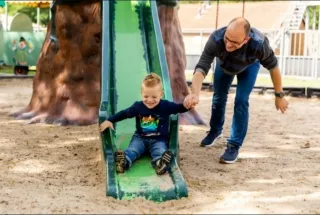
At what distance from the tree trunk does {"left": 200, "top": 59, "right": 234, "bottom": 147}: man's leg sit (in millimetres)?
1534

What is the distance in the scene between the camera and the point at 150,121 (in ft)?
13.6

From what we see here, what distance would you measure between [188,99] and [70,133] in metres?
2.53

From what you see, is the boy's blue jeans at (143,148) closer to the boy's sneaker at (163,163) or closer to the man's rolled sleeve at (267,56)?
the boy's sneaker at (163,163)

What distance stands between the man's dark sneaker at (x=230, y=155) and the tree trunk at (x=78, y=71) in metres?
2.23

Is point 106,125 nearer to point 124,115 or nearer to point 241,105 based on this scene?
point 124,115

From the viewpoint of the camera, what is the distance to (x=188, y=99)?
3949 mm

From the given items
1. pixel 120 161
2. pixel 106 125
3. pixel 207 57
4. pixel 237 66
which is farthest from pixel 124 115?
pixel 237 66

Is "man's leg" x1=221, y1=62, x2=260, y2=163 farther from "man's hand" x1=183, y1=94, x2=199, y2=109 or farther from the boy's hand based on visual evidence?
the boy's hand

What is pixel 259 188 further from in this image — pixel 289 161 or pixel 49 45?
pixel 49 45

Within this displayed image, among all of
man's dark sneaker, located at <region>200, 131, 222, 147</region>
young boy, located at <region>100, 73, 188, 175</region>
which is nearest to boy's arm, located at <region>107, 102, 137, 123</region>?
young boy, located at <region>100, 73, 188, 175</region>

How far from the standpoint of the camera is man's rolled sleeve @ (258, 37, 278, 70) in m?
4.26

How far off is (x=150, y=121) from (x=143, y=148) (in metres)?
0.23

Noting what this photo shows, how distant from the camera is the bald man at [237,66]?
4.01m

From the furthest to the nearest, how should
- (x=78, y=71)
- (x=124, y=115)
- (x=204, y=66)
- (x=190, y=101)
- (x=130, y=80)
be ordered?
(x=78, y=71) < (x=130, y=80) < (x=204, y=66) < (x=124, y=115) < (x=190, y=101)
